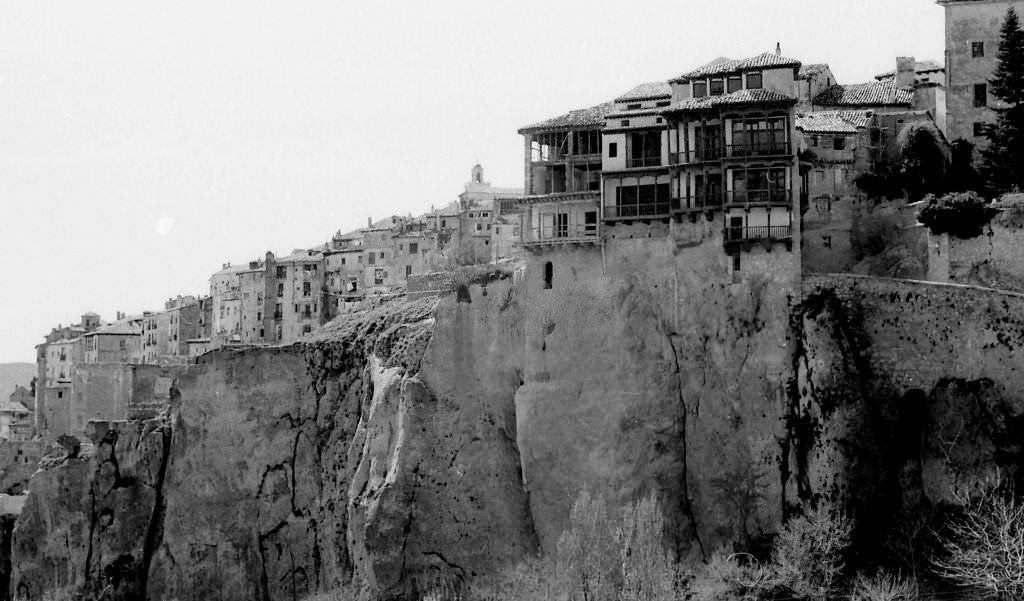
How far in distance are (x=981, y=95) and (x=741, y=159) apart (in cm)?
1916

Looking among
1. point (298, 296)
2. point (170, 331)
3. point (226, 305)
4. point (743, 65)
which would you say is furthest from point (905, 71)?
point (170, 331)

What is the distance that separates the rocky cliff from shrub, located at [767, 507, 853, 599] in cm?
148

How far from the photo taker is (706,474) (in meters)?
82.4

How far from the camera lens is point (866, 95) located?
98625 mm

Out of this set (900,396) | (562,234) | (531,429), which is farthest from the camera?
(562,234)

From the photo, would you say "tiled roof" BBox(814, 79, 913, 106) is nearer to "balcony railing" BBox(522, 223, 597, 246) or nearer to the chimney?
the chimney

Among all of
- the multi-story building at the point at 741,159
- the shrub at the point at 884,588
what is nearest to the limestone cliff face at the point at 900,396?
the shrub at the point at 884,588

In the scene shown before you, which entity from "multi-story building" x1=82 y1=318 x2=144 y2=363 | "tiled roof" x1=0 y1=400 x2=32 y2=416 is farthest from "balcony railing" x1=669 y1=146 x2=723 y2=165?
"tiled roof" x1=0 y1=400 x2=32 y2=416

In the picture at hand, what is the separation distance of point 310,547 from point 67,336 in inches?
2979

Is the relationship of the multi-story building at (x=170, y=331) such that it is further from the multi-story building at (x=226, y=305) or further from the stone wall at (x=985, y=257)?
the stone wall at (x=985, y=257)

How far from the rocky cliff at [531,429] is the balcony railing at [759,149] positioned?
4.47 meters

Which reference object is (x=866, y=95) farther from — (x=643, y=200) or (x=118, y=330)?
(x=118, y=330)

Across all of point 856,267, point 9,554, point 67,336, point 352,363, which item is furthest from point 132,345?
point 856,267

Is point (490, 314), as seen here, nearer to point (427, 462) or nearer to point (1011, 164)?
point (427, 462)
